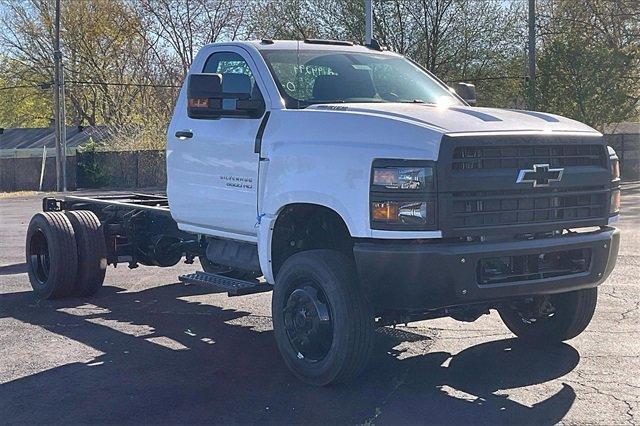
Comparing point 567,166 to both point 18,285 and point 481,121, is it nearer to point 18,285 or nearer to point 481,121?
point 481,121

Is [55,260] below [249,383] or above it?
above

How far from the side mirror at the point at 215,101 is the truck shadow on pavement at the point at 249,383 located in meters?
1.83

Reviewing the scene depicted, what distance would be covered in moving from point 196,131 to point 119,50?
4583 cm

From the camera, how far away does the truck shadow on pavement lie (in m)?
5.27

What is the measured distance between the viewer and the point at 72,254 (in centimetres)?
898

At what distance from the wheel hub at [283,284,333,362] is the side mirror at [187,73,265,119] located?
147cm

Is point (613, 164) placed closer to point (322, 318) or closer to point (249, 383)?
point (322, 318)

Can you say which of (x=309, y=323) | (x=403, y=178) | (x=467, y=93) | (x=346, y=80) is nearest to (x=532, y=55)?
(x=467, y=93)

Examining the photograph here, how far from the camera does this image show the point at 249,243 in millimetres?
6938

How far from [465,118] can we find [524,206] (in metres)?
0.68

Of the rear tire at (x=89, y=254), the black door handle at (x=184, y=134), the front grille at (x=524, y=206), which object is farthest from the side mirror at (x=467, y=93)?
the rear tire at (x=89, y=254)

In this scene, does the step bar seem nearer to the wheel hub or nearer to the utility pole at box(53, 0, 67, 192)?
the wheel hub

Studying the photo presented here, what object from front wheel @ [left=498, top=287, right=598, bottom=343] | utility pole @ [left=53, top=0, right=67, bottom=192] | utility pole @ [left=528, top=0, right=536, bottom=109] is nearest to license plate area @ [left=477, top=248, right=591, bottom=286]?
front wheel @ [left=498, top=287, right=598, bottom=343]

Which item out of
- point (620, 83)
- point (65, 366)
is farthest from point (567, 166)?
point (620, 83)
